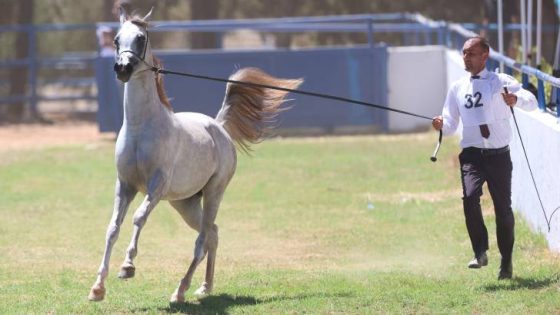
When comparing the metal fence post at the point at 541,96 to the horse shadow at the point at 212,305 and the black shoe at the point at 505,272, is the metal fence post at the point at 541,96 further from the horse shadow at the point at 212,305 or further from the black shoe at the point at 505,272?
the horse shadow at the point at 212,305

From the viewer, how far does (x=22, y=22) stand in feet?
110

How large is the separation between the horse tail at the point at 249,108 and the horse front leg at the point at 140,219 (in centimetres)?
180

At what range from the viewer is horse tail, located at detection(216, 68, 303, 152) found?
1030 cm

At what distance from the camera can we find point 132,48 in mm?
8375

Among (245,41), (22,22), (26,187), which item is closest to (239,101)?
(26,187)

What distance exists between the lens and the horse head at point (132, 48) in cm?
819

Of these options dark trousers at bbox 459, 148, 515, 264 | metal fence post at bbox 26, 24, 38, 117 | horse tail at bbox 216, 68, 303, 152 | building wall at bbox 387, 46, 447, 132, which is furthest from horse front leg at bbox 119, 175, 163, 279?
metal fence post at bbox 26, 24, 38, 117

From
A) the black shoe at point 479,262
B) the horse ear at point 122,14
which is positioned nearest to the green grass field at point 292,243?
the black shoe at point 479,262

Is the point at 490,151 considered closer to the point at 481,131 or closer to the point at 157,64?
the point at 481,131

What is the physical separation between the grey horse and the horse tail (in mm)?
380

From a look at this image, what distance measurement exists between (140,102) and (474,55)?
98.2 inches

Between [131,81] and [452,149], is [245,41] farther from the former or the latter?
[131,81]

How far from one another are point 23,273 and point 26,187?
7.65 meters

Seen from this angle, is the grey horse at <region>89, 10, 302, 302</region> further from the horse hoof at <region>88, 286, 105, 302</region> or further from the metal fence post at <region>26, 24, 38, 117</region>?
the metal fence post at <region>26, 24, 38, 117</region>
